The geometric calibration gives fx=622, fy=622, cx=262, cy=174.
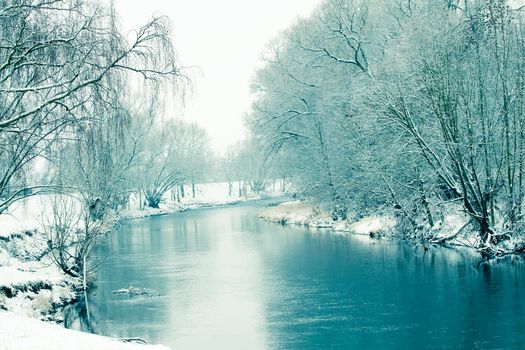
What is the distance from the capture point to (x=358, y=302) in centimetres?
1836

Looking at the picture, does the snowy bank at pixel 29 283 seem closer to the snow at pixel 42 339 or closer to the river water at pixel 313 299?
the river water at pixel 313 299

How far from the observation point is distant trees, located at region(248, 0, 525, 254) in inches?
971

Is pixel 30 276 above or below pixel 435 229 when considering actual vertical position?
above

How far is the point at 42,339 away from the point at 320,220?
33.1 m

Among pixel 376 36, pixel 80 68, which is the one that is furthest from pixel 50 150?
pixel 376 36

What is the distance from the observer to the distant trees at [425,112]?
24.7 m

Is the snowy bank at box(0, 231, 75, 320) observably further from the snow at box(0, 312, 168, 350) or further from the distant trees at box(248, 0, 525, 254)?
the distant trees at box(248, 0, 525, 254)

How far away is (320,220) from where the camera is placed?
42438 mm

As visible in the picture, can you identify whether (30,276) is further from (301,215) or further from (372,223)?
(301,215)

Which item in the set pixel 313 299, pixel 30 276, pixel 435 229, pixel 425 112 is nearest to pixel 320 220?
pixel 435 229

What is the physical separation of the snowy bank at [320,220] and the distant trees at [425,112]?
41.8 inches

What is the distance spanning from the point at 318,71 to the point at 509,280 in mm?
26725

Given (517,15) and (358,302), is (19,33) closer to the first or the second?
(358,302)

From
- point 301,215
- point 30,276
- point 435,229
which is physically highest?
point 301,215
